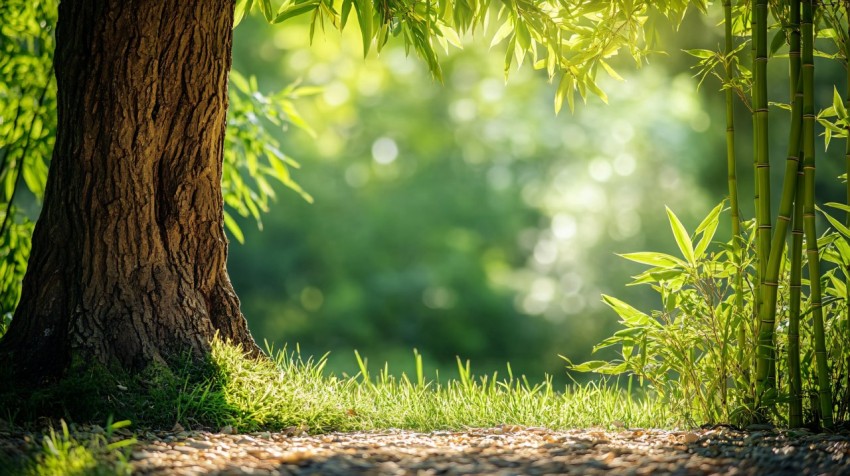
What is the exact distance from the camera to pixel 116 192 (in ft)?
8.22

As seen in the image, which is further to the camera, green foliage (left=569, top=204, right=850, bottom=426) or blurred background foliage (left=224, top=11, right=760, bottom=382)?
blurred background foliage (left=224, top=11, right=760, bottom=382)

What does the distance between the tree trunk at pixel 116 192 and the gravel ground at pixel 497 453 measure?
390mm

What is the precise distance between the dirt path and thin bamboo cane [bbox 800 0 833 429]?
0.50 feet

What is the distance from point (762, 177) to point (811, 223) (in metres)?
0.19

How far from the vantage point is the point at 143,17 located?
8.16 ft

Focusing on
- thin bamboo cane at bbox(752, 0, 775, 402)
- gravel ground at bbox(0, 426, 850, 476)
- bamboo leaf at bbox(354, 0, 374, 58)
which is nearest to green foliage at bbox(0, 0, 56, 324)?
bamboo leaf at bbox(354, 0, 374, 58)

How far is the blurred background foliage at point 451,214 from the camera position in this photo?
31.9ft

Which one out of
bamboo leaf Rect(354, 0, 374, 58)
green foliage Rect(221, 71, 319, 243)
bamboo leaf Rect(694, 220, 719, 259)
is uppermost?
bamboo leaf Rect(354, 0, 374, 58)

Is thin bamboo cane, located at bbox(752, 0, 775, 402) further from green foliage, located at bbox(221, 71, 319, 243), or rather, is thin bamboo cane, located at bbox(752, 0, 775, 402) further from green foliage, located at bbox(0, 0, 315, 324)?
green foliage, located at bbox(221, 71, 319, 243)

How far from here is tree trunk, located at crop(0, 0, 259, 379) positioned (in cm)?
248

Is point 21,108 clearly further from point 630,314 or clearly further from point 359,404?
point 630,314

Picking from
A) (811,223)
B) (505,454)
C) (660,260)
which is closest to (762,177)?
(811,223)

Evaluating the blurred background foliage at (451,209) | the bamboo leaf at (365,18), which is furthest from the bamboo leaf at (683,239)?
the blurred background foliage at (451,209)

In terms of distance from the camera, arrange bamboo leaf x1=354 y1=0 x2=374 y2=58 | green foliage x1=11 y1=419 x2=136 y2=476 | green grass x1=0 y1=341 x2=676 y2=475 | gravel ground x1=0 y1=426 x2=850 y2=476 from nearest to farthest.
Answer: green foliage x1=11 y1=419 x2=136 y2=476 < gravel ground x1=0 y1=426 x2=850 y2=476 < green grass x1=0 y1=341 x2=676 y2=475 < bamboo leaf x1=354 y1=0 x2=374 y2=58
